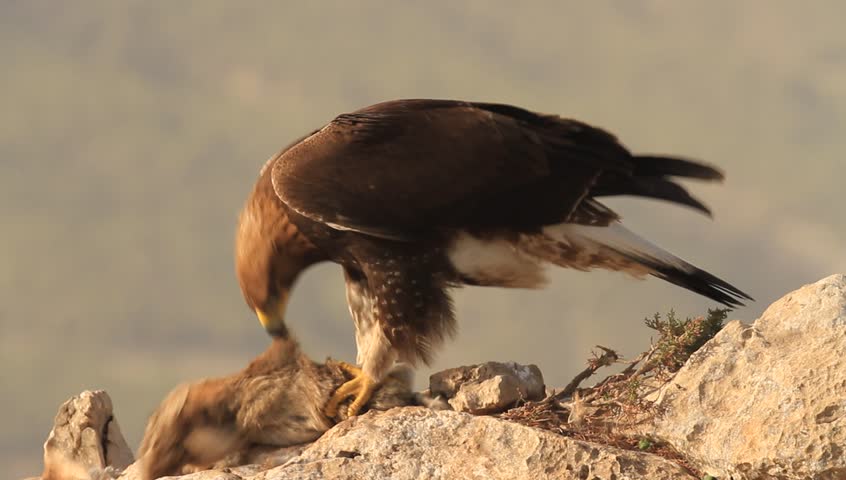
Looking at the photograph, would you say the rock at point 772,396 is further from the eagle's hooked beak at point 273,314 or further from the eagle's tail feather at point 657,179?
the eagle's hooked beak at point 273,314

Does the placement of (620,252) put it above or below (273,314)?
above

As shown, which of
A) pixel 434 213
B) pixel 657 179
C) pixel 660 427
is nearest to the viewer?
pixel 660 427

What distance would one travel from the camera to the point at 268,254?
856 cm

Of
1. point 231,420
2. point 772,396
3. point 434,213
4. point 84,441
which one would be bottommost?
point 84,441

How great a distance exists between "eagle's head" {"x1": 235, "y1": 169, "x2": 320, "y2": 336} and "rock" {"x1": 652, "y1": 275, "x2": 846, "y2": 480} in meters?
3.28

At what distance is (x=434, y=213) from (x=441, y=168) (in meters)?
0.38

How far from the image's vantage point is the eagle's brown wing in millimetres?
8266

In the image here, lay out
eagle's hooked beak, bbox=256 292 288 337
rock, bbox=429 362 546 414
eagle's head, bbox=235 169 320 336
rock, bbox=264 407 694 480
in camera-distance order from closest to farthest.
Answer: rock, bbox=264 407 694 480, rock, bbox=429 362 546 414, eagle's head, bbox=235 169 320 336, eagle's hooked beak, bbox=256 292 288 337

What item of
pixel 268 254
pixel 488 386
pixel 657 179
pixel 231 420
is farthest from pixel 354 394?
pixel 657 179

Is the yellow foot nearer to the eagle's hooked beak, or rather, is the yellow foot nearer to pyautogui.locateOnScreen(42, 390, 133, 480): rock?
the eagle's hooked beak

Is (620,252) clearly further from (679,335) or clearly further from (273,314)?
(273,314)

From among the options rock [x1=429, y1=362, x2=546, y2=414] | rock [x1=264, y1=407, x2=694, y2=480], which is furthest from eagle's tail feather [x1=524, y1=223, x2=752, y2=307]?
rock [x1=264, y1=407, x2=694, y2=480]

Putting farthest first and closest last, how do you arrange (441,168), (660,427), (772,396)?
1. (441,168)
2. (660,427)
3. (772,396)

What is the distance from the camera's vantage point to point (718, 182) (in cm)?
880
